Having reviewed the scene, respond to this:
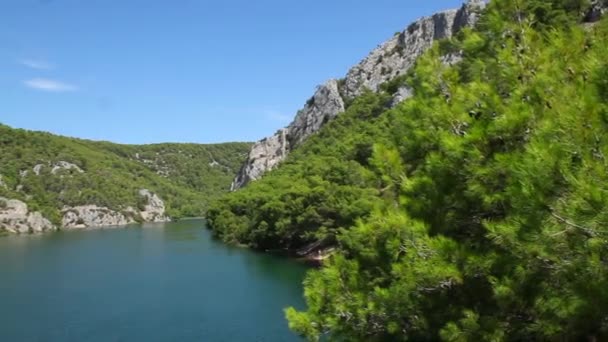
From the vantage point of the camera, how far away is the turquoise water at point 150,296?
30.2m

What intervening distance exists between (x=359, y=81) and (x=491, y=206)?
99.6 meters

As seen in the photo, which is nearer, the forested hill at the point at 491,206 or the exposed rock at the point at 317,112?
the forested hill at the point at 491,206

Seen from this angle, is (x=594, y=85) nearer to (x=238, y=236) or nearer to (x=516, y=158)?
(x=516, y=158)

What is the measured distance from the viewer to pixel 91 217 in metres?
150

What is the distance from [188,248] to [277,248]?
→ 16.7 meters

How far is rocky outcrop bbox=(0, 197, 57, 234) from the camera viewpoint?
124 meters

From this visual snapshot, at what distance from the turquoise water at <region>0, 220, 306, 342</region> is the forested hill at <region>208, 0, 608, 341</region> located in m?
20.2

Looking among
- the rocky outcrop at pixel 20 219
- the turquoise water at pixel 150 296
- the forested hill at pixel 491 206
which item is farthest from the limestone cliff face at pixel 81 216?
the forested hill at pixel 491 206

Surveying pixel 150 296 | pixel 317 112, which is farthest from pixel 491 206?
pixel 317 112

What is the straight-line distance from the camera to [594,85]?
5.79 metres

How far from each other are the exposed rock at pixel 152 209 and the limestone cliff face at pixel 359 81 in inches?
2148

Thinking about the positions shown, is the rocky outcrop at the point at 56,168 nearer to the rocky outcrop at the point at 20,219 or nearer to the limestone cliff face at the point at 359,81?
the rocky outcrop at the point at 20,219

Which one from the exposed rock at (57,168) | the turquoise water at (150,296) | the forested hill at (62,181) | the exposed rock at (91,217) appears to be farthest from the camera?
the exposed rock at (57,168)

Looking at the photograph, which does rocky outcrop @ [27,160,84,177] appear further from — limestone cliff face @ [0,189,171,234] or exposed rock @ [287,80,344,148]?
exposed rock @ [287,80,344,148]
